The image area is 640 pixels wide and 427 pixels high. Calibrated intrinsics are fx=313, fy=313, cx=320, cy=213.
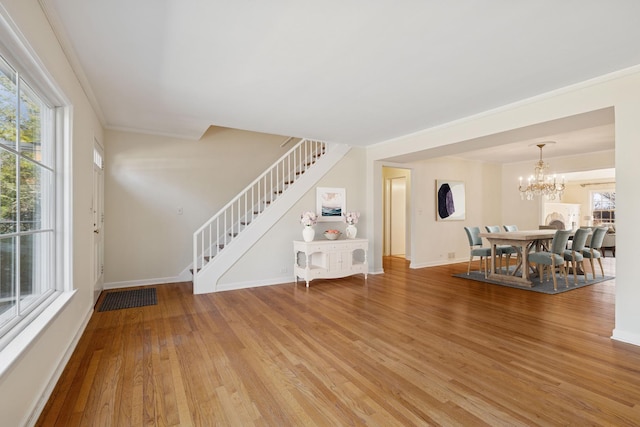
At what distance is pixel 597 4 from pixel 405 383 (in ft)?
8.99

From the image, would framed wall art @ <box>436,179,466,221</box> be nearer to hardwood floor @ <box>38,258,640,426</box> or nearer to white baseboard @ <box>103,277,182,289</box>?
hardwood floor @ <box>38,258,640,426</box>

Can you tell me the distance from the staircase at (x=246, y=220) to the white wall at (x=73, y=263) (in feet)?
5.05

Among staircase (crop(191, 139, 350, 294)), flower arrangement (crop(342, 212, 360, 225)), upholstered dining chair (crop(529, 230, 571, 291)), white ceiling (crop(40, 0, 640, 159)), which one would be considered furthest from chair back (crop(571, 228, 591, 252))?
staircase (crop(191, 139, 350, 294))

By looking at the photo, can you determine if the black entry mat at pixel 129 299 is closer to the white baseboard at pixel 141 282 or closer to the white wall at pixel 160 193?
the white baseboard at pixel 141 282

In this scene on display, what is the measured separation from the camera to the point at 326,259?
5305 millimetres

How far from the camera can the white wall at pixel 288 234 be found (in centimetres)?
512

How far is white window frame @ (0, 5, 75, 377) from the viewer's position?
1628mm

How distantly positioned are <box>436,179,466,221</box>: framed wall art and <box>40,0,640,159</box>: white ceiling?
3.57 m

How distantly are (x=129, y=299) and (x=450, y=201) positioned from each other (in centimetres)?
673

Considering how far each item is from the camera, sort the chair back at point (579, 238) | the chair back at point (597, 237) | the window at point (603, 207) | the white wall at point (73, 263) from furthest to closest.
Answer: the window at point (603, 207) < the chair back at point (597, 237) < the chair back at point (579, 238) < the white wall at point (73, 263)

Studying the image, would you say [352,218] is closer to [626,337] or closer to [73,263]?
[626,337]

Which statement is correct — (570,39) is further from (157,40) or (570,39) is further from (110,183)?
(110,183)

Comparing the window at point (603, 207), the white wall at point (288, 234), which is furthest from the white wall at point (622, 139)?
the window at point (603, 207)

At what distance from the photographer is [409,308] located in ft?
13.0
